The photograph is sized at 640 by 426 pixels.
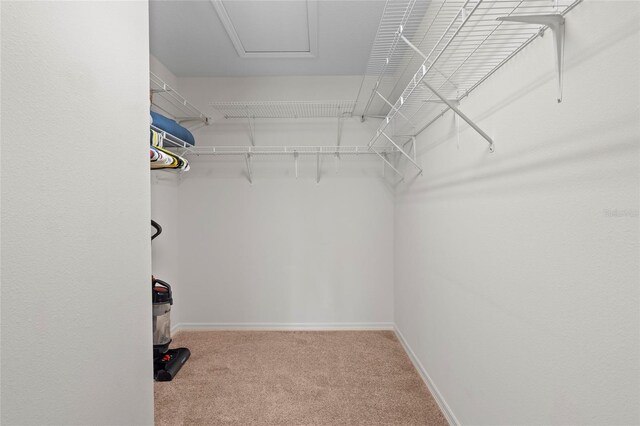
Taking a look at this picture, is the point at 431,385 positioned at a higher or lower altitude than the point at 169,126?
lower

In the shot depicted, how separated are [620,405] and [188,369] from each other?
2458 millimetres

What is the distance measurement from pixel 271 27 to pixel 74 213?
1996mm

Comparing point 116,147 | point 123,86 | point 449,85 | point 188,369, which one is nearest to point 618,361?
point 449,85

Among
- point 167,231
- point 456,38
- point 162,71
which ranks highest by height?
point 162,71

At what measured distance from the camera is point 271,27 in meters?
2.18

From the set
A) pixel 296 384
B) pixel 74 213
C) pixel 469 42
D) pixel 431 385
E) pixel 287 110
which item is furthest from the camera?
pixel 287 110

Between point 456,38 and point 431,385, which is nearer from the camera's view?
point 456,38

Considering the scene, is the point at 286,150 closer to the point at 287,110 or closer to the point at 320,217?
the point at 287,110

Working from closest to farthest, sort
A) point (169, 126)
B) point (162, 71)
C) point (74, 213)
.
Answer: point (74, 213) < point (169, 126) < point (162, 71)

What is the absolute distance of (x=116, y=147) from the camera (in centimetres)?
97

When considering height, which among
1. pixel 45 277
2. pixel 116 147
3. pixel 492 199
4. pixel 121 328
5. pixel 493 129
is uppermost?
pixel 493 129

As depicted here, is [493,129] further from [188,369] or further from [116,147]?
[188,369]

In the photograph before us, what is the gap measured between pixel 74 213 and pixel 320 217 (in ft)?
7.53

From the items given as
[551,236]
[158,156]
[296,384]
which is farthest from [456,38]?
[296,384]
